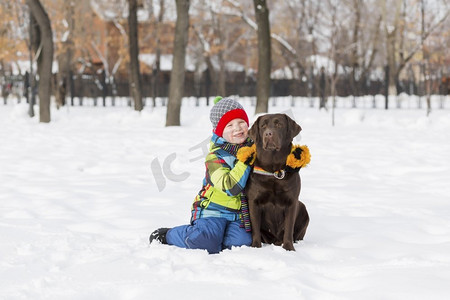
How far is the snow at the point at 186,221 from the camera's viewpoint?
3564mm

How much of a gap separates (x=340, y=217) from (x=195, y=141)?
7.72 meters

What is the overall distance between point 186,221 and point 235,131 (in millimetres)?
1555

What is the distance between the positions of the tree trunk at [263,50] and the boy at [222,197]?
1325 cm

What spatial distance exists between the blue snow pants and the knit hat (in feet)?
2.35

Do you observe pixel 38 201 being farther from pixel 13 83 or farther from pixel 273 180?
pixel 13 83

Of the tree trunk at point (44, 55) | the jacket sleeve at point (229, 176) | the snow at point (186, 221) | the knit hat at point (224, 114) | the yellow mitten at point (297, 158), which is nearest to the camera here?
the snow at point (186, 221)

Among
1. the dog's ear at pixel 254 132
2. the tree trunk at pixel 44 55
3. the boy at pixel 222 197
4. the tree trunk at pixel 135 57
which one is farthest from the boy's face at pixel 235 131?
the tree trunk at pixel 135 57

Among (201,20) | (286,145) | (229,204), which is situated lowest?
(229,204)

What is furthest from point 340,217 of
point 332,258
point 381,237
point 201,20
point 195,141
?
point 201,20

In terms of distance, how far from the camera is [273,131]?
408 centimetres

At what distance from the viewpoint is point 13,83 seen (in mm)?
37875

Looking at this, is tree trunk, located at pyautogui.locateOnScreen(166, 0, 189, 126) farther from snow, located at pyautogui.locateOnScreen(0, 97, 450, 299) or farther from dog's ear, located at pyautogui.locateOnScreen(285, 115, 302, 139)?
dog's ear, located at pyautogui.locateOnScreen(285, 115, 302, 139)

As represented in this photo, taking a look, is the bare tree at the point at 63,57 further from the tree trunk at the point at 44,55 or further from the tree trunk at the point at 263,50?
the tree trunk at the point at 263,50

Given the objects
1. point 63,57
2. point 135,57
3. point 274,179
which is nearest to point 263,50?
point 135,57
